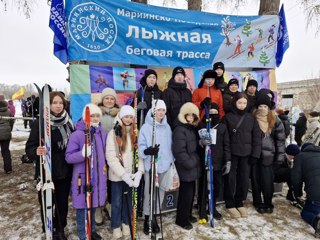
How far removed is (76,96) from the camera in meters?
4.41

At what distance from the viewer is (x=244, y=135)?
3.81 meters

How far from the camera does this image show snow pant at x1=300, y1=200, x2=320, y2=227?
3.53 m

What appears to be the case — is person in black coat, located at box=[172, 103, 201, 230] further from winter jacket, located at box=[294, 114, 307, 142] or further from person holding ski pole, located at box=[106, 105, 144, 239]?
winter jacket, located at box=[294, 114, 307, 142]

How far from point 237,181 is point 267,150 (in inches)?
29.7

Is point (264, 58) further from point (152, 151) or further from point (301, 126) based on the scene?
point (301, 126)

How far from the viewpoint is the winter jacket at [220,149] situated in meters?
3.69

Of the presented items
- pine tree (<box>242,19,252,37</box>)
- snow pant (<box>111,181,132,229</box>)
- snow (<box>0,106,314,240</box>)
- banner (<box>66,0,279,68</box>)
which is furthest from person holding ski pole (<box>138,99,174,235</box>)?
pine tree (<box>242,19,252,37</box>)

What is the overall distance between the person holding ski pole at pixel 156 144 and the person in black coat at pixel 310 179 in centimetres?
210

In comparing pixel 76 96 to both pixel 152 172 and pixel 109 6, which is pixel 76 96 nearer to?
pixel 109 6

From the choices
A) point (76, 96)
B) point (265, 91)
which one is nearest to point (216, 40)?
point (265, 91)

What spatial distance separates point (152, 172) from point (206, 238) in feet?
3.98

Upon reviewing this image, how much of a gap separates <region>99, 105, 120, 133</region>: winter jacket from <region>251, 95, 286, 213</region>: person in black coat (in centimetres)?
251

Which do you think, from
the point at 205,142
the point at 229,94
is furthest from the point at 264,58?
the point at 205,142

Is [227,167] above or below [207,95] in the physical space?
below
